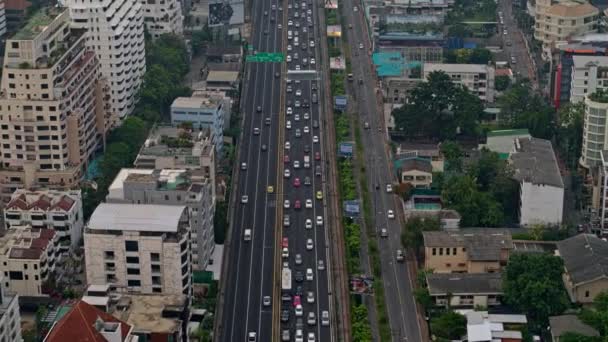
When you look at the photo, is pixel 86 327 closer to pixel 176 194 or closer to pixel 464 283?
pixel 176 194

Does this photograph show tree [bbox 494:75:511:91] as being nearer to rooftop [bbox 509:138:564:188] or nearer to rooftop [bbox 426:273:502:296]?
rooftop [bbox 509:138:564:188]

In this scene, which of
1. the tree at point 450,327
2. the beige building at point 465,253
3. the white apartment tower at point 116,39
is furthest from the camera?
the white apartment tower at point 116,39

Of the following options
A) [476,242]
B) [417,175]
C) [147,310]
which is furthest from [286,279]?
[417,175]

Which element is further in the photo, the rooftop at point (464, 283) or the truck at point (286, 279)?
the truck at point (286, 279)

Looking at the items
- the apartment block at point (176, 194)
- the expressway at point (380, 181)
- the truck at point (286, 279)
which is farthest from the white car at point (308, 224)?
the apartment block at point (176, 194)

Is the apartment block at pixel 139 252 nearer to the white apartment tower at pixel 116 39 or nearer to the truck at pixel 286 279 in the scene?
the truck at pixel 286 279

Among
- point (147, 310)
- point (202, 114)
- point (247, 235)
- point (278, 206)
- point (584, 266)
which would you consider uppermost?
point (202, 114)
